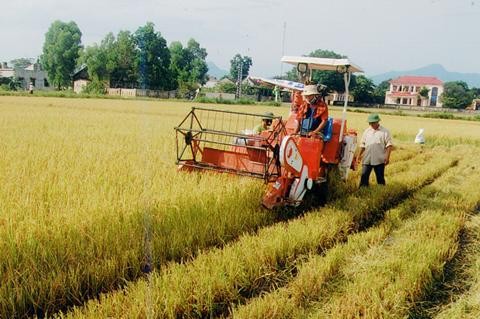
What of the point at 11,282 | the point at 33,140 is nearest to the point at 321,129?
the point at 11,282

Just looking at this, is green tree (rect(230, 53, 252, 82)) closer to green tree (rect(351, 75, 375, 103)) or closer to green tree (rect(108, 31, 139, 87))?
green tree (rect(351, 75, 375, 103))

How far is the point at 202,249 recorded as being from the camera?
4.87 meters

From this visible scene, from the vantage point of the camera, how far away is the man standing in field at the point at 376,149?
8141mm

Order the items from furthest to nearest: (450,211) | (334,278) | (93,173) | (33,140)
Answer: (33,140), (450,211), (93,173), (334,278)

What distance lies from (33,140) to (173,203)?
5198mm

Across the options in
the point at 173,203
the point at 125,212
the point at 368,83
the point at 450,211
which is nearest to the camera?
the point at 125,212

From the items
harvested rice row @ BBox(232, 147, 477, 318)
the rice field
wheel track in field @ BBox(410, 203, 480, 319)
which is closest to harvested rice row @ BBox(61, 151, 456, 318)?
the rice field

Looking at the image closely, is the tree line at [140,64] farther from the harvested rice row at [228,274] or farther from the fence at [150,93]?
the harvested rice row at [228,274]

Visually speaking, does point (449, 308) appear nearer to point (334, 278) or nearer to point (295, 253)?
point (334, 278)

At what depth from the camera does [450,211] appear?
23.0ft

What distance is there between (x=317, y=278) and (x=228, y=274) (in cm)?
84

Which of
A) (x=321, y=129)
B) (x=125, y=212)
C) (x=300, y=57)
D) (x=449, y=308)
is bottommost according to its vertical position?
(x=449, y=308)

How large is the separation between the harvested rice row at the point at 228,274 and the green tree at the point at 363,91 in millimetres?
66694

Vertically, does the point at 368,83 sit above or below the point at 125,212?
above
